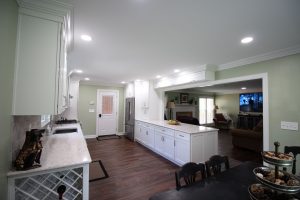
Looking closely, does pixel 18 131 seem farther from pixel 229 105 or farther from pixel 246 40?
pixel 229 105

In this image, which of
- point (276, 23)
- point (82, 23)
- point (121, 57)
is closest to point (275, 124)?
point (276, 23)

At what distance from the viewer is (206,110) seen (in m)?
9.62

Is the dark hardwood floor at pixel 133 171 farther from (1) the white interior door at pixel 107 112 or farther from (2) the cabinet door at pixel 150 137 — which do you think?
(1) the white interior door at pixel 107 112

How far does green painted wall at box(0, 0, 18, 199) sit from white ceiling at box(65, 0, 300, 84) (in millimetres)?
524

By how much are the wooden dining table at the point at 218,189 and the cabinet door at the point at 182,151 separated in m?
1.59

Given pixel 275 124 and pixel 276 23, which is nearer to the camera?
Answer: pixel 276 23

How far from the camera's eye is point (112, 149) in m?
4.62

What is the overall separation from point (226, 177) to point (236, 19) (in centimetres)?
170

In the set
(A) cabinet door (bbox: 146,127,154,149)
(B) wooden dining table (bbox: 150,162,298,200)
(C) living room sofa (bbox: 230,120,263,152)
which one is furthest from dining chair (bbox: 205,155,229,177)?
(C) living room sofa (bbox: 230,120,263,152)

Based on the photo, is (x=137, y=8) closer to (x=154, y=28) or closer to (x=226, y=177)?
(x=154, y=28)

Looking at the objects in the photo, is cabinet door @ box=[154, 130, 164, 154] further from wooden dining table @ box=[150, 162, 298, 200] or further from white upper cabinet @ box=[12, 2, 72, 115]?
white upper cabinet @ box=[12, 2, 72, 115]

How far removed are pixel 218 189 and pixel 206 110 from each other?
8.95m

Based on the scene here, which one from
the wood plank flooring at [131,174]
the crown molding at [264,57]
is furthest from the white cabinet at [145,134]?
the crown molding at [264,57]

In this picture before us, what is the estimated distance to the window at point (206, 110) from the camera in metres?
9.44
